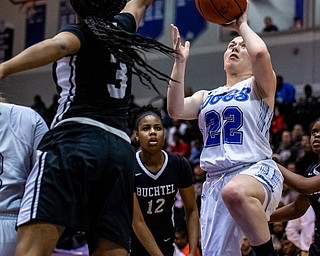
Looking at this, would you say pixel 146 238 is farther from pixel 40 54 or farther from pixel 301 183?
pixel 40 54

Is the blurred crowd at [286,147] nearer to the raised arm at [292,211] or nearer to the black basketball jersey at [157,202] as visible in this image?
the black basketball jersey at [157,202]

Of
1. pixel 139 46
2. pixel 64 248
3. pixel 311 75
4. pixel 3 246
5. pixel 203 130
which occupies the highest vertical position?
pixel 311 75

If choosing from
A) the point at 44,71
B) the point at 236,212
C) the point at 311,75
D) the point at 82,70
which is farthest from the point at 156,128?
the point at 44,71

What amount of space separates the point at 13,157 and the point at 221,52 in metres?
10.9

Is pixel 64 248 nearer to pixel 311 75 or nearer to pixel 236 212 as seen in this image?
pixel 236 212

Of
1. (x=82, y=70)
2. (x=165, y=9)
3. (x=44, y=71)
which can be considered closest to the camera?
(x=82, y=70)

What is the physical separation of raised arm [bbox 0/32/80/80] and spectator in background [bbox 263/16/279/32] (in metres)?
10.8

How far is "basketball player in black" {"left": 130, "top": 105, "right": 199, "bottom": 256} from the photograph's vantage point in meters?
5.15

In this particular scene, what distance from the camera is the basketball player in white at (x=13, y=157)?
3461 millimetres

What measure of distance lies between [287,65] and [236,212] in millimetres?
9832

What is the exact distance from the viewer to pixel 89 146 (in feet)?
9.67

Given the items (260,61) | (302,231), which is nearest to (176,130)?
(302,231)

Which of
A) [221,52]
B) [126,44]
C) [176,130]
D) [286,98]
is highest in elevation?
[221,52]

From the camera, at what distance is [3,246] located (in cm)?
347
